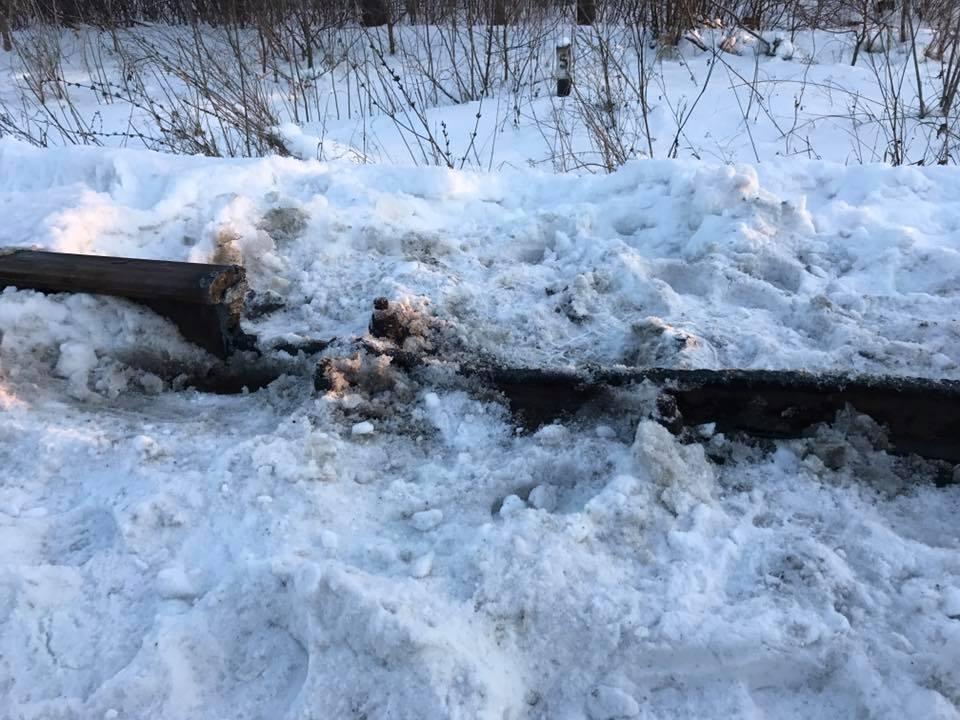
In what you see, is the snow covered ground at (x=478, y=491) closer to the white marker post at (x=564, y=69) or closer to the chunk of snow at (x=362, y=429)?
the chunk of snow at (x=362, y=429)

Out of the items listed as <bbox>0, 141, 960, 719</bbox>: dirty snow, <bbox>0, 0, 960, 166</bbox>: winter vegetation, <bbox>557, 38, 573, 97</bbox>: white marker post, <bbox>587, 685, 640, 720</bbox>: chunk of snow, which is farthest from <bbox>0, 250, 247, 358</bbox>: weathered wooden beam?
<bbox>557, 38, 573, 97</bbox>: white marker post

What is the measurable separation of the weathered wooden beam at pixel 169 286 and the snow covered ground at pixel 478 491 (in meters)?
0.07

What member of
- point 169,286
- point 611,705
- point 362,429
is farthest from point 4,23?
point 611,705

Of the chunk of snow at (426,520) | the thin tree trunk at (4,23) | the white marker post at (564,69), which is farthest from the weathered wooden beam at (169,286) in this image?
the thin tree trunk at (4,23)

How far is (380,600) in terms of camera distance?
142 cm

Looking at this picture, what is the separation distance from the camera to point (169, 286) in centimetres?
232

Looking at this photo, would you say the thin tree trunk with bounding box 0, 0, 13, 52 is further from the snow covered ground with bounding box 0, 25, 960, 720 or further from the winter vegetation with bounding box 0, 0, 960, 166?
the snow covered ground with bounding box 0, 25, 960, 720

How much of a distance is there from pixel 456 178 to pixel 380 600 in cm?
231

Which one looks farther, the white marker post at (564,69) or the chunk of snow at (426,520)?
the white marker post at (564,69)

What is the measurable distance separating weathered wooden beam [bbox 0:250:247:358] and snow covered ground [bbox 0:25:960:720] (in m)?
0.07

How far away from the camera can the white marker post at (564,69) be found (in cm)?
530

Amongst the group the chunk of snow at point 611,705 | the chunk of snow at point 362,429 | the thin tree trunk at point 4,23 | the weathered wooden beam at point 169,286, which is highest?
the thin tree trunk at point 4,23

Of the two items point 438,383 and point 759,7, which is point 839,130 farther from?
point 438,383

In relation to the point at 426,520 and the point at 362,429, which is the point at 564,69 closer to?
the point at 362,429
